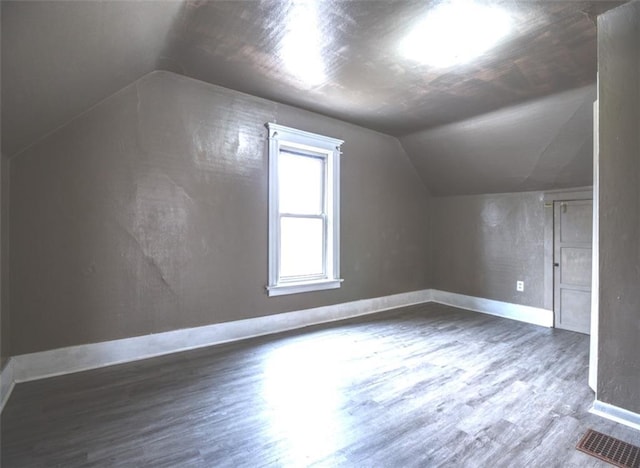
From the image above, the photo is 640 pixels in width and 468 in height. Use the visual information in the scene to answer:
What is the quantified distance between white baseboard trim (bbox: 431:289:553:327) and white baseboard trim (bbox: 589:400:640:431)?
6.92 feet

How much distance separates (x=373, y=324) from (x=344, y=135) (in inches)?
96.3

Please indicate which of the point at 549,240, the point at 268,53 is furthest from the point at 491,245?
the point at 268,53

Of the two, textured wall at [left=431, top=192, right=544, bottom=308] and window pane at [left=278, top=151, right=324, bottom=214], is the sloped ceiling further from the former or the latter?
textured wall at [left=431, top=192, right=544, bottom=308]

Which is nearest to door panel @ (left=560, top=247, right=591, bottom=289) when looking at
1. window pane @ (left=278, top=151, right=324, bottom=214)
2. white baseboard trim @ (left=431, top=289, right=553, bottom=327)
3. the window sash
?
white baseboard trim @ (left=431, top=289, right=553, bottom=327)

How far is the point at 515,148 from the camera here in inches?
149

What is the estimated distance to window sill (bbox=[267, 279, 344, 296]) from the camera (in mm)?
3573

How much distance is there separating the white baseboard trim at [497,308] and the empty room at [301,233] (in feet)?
0.10

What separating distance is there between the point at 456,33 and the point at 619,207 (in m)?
1.53

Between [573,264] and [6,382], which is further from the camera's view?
[573,264]

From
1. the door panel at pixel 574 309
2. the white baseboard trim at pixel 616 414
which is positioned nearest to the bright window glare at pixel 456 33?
the white baseboard trim at pixel 616 414

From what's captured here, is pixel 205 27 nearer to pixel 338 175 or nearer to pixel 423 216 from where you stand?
pixel 338 175

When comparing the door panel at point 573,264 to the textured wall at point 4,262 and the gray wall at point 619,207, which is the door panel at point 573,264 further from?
the textured wall at point 4,262

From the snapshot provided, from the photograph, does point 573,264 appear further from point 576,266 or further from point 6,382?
point 6,382

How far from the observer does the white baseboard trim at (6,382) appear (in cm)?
208
